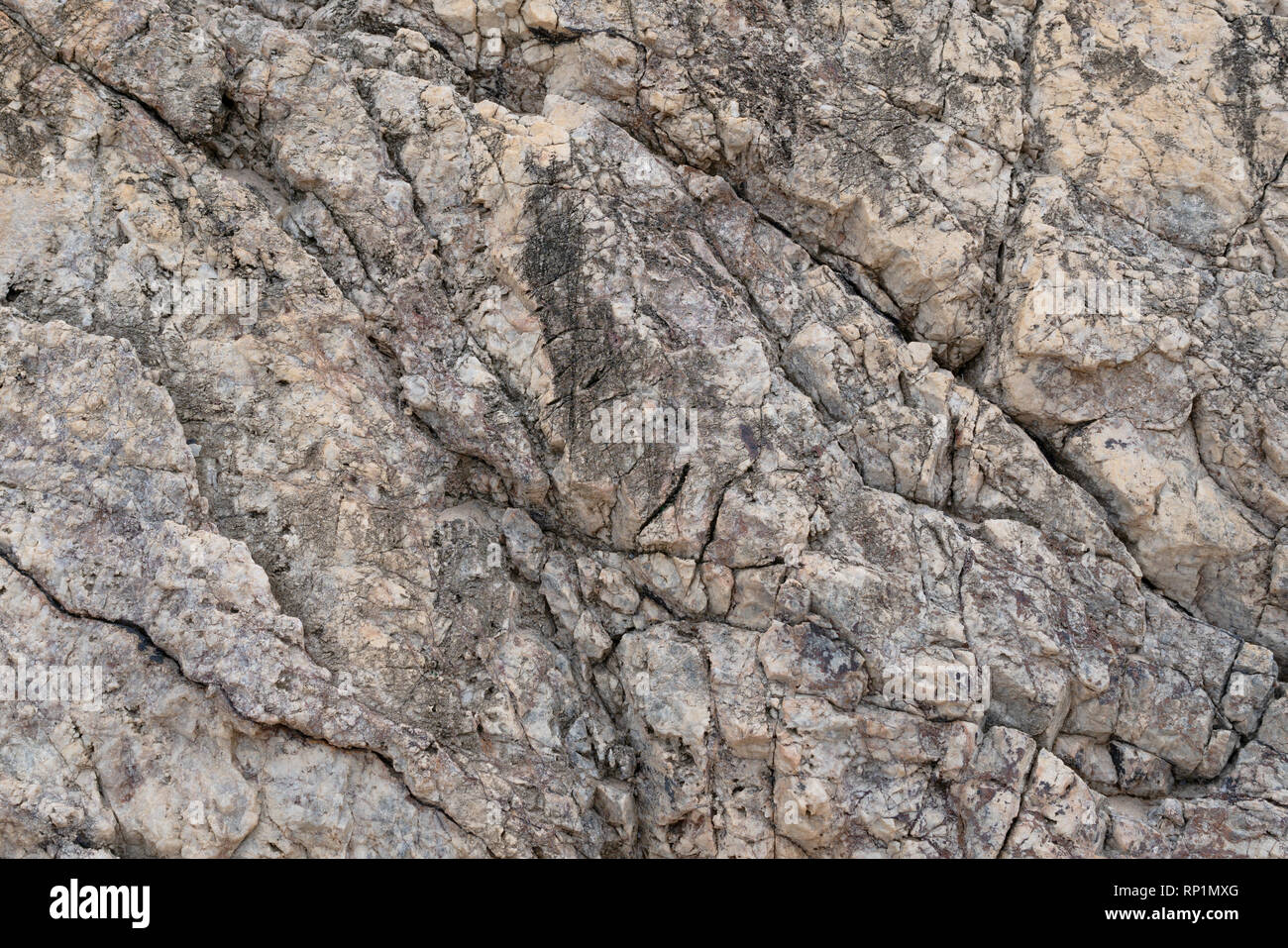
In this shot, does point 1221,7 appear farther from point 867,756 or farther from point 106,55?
point 106,55

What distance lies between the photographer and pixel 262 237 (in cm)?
805

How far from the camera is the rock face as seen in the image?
713 centimetres

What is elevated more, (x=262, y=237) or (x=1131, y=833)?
(x=262, y=237)

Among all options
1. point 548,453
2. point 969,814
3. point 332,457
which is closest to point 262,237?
point 332,457

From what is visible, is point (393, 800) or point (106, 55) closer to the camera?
point (393, 800)

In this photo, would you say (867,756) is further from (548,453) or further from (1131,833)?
(548,453)

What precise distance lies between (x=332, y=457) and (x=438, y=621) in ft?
5.06

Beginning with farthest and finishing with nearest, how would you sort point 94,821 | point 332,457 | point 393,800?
point 332,457, point 393,800, point 94,821

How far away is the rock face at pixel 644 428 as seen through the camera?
23.4 feet

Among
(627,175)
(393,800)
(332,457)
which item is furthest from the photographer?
(627,175)

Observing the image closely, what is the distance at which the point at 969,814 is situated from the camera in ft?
24.4

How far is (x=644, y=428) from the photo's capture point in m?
8.00

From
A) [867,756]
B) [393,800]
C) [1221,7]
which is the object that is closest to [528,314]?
[393,800]

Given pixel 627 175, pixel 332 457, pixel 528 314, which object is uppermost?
pixel 627 175
